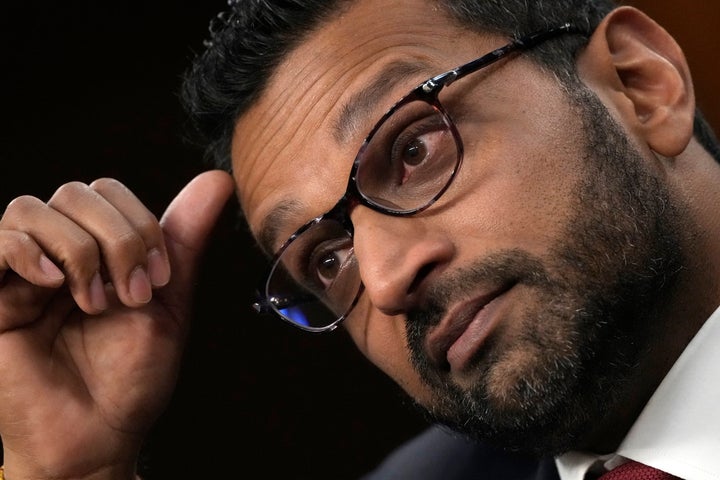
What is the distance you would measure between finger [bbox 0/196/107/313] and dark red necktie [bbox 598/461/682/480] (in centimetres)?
81

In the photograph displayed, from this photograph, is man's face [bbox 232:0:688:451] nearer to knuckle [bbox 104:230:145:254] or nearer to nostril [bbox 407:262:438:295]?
nostril [bbox 407:262:438:295]

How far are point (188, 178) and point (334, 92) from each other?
93 centimetres

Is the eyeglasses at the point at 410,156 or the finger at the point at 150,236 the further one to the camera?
the finger at the point at 150,236

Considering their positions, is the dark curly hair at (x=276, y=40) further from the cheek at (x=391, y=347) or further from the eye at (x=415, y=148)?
the cheek at (x=391, y=347)

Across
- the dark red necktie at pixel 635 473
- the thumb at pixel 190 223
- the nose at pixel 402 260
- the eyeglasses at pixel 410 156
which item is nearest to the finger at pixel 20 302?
the thumb at pixel 190 223

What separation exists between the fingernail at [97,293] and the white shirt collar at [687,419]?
32.2 inches

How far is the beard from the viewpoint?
1104mm

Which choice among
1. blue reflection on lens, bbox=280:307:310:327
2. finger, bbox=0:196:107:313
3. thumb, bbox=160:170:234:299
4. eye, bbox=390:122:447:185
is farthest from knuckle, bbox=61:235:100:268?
eye, bbox=390:122:447:185

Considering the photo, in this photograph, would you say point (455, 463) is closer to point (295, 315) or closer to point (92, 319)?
point (295, 315)

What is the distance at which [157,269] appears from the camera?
4.60 ft

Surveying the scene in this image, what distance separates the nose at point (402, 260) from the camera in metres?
1.13

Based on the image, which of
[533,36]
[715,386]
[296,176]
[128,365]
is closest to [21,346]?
[128,365]

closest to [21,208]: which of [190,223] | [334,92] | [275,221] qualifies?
[190,223]

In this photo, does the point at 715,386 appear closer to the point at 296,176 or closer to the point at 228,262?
the point at 296,176
